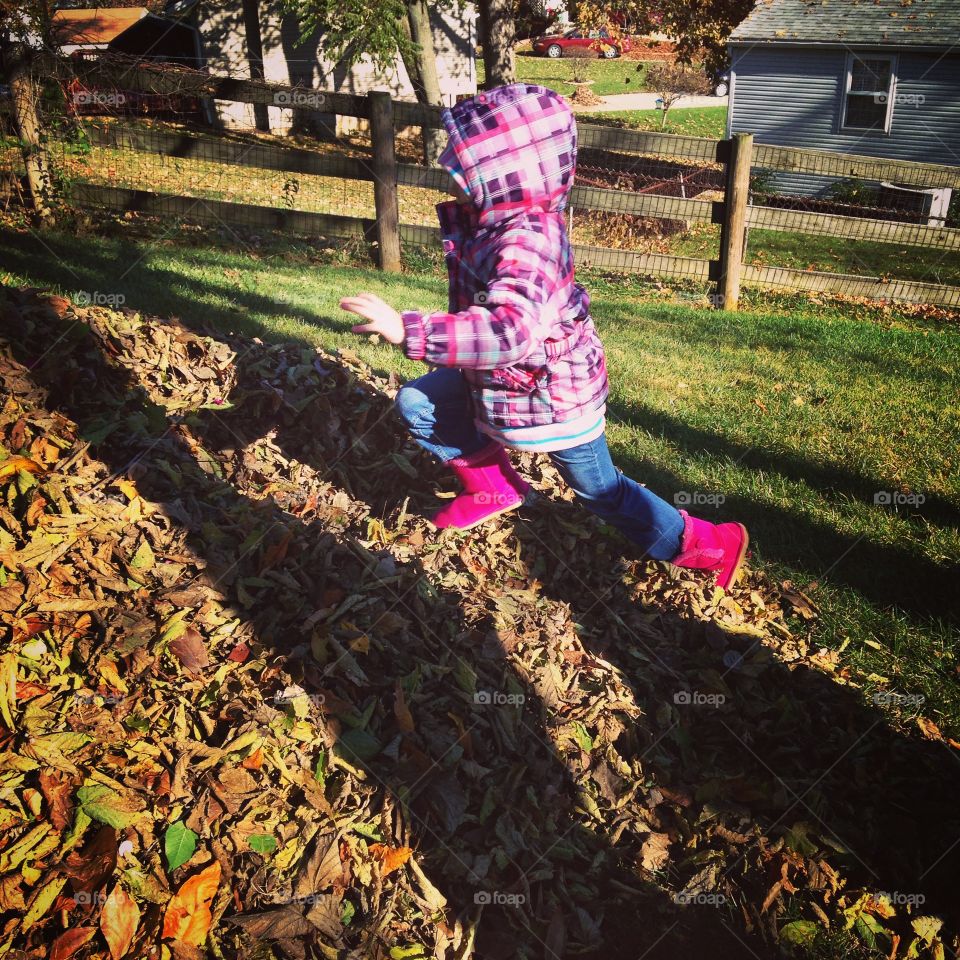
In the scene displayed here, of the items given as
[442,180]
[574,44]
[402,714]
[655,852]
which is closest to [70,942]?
[402,714]

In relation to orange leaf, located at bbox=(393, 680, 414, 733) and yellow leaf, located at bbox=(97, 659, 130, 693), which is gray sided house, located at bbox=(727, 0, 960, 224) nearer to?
orange leaf, located at bbox=(393, 680, 414, 733)

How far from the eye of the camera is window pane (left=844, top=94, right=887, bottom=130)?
19.8 metres

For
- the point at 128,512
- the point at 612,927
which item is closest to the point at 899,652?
the point at 612,927

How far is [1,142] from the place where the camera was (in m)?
8.05

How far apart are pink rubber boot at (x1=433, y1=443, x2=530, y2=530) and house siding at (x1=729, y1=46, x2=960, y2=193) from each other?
19.5m

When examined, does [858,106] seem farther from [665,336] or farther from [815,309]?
[665,336]

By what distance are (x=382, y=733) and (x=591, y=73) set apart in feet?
141

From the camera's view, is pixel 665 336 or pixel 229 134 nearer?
pixel 665 336

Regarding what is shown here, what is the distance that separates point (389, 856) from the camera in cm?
247

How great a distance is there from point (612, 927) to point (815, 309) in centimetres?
821

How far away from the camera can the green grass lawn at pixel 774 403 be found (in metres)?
3.72

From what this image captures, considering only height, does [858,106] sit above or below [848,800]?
above

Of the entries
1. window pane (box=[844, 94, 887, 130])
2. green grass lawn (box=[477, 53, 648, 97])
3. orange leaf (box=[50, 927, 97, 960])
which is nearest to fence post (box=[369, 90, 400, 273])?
orange leaf (box=[50, 927, 97, 960])

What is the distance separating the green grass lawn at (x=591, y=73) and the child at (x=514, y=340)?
33.3 m
